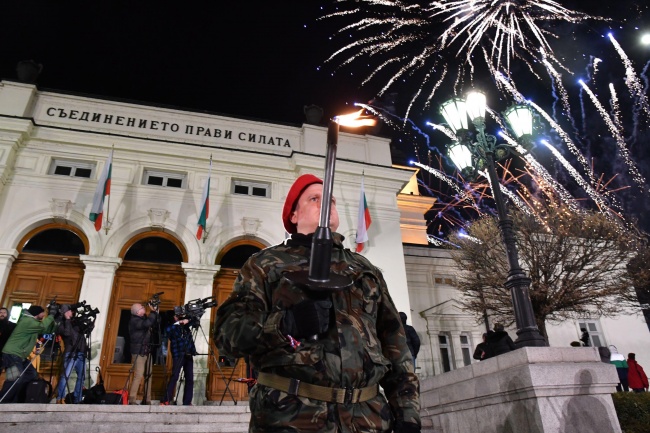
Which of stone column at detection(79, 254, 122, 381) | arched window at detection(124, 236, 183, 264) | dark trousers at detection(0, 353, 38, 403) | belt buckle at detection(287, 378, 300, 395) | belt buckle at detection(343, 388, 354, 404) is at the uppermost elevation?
arched window at detection(124, 236, 183, 264)

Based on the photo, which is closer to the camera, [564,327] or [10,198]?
[10,198]

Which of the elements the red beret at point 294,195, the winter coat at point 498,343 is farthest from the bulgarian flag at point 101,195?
the red beret at point 294,195

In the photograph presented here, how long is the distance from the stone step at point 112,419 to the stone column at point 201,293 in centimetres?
502

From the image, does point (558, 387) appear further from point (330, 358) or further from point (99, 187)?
point (99, 187)

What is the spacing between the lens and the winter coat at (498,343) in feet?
30.9

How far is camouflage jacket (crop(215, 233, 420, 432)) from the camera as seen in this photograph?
1914 mm

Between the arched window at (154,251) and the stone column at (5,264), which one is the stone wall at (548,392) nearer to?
the arched window at (154,251)

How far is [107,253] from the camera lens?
43.7 feet

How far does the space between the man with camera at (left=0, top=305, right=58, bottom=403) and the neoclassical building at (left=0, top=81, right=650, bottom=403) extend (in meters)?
3.82

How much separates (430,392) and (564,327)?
1560cm

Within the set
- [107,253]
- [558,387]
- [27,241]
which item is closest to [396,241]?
[107,253]

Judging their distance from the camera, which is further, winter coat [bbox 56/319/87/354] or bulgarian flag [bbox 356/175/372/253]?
bulgarian flag [bbox 356/175/372/253]

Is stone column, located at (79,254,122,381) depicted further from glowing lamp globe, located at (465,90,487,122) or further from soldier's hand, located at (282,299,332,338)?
soldier's hand, located at (282,299,332,338)

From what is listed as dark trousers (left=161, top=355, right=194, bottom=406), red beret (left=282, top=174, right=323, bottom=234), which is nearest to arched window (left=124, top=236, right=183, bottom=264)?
dark trousers (left=161, top=355, right=194, bottom=406)
